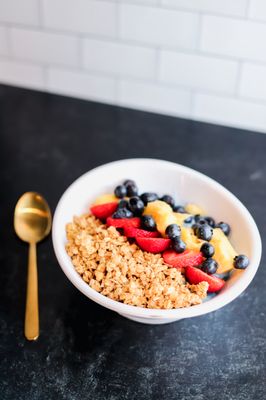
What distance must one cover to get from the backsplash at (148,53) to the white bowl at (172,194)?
393 millimetres

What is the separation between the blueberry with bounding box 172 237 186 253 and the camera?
2.84 feet

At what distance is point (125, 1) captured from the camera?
128 cm

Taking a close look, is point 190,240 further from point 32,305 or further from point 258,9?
point 258,9

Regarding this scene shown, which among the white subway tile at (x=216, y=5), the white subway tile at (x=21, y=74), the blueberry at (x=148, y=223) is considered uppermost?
the white subway tile at (x=216, y=5)

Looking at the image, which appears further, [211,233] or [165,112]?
[165,112]

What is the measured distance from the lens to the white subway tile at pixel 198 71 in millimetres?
1312

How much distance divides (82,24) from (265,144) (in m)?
0.55

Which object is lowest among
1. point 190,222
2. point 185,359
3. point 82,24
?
point 185,359

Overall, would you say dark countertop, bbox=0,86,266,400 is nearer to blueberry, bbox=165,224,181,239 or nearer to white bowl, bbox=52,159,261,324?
white bowl, bbox=52,159,261,324

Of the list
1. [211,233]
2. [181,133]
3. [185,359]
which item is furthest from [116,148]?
[185,359]

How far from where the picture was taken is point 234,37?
125 cm

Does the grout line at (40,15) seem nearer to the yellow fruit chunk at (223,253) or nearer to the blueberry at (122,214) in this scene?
the blueberry at (122,214)

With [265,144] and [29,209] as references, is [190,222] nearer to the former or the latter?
[29,209]

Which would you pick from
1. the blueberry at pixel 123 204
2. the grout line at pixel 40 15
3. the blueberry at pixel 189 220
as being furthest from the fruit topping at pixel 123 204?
the grout line at pixel 40 15
